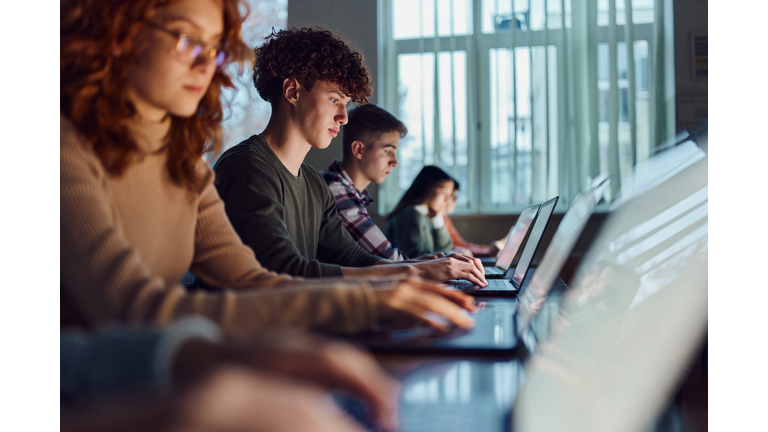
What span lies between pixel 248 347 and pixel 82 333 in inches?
6.8

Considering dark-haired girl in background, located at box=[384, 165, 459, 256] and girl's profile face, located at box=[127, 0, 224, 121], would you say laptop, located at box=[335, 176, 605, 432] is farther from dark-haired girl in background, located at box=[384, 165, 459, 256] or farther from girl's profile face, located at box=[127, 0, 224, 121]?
dark-haired girl in background, located at box=[384, 165, 459, 256]

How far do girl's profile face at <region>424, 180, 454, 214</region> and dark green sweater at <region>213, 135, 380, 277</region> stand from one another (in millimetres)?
1037

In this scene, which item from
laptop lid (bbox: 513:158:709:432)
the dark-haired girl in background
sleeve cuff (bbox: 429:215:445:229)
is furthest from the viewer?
sleeve cuff (bbox: 429:215:445:229)

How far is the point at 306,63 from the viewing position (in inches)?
47.5

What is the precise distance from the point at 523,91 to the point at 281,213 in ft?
8.34

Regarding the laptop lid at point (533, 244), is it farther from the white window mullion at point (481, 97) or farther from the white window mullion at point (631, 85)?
the white window mullion at point (631, 85)

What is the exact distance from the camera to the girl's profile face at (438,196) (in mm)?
2389

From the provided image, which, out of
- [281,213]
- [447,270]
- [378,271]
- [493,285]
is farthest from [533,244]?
[281,213]

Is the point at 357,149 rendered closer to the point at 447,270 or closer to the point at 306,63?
the point at 306,63

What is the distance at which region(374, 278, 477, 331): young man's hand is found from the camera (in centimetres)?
46

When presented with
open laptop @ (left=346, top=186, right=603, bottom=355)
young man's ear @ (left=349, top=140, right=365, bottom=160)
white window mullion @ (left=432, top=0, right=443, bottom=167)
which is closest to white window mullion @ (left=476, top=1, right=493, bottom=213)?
white window mullion @ (left=432, top=0, right=443, bottom=167)

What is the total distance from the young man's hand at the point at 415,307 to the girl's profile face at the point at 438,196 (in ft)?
6.22

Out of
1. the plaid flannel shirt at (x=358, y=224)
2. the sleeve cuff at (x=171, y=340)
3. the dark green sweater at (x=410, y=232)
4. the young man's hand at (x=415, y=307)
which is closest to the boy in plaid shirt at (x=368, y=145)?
the plaid flannel shirt at (x=358, y=224)
